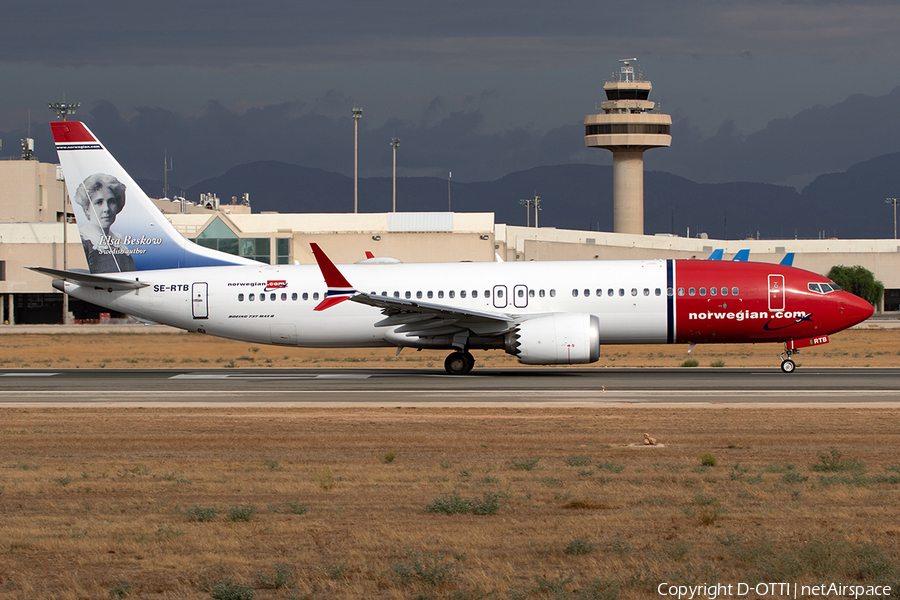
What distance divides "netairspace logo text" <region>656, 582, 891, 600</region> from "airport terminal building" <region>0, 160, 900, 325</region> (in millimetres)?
67897

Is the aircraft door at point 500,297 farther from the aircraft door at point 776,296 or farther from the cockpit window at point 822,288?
the cockpit window at point 822,288

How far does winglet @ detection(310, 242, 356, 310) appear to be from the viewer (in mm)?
31775

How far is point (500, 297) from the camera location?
1310 inches

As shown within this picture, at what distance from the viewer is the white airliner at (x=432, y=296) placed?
32.2 metres

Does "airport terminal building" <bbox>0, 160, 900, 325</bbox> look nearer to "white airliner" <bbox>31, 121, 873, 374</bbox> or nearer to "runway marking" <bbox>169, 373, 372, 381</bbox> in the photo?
"white airliner" <bbox>31, 121, 873, 374</bbox>

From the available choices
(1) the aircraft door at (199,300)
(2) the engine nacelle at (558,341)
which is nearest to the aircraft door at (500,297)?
(2) the engine nacelle at (558,341)

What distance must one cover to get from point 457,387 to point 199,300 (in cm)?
1093

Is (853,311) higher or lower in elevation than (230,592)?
higher

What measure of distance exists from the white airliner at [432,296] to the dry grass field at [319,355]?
5.75 m

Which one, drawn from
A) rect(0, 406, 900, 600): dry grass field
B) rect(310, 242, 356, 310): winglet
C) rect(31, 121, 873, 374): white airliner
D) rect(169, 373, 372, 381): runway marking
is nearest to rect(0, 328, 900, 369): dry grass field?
rect(169, 373, 372, 381): runway marking

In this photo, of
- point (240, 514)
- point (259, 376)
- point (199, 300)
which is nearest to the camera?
point (240, 514)

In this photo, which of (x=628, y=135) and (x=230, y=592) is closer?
(x=230, y=592)

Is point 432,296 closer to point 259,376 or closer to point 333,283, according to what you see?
point 333,283

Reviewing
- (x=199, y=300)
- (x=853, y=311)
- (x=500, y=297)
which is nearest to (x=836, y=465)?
(x=500, y=297)
